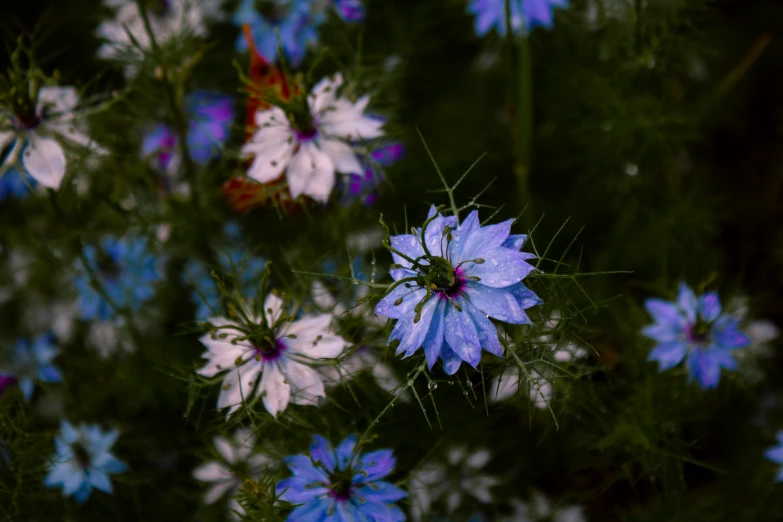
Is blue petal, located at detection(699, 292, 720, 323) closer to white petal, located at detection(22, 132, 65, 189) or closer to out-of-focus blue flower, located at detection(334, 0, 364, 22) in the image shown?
out-of-focus blue flower, located at detection(334, 0, 364, 22)

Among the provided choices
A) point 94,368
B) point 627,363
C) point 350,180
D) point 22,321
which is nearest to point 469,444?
point 627,363

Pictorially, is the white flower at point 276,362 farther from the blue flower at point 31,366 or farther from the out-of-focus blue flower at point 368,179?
the blue flower at point 31,366

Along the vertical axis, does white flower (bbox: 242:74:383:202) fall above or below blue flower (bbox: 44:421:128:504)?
above

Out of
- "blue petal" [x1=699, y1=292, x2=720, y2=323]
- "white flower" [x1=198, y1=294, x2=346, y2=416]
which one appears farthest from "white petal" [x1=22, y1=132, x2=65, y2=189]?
"blue petal" [x1=699, y1=292, x2=720, y2=323]

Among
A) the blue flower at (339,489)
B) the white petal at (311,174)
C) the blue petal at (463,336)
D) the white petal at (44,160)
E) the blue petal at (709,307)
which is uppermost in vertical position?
the white petal at (44,160)

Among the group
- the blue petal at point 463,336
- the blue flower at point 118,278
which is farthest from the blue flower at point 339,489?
the blue flower at point 118,278

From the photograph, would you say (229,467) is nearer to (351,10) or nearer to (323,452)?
(323,452)

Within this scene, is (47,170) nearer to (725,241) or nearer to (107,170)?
(107,170)
